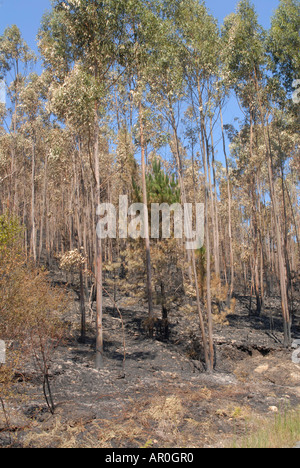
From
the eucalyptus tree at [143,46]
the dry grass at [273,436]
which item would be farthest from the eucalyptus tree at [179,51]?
the dry grass at [273,436]

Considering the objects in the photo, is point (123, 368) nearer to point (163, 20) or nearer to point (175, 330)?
point (175, 330)

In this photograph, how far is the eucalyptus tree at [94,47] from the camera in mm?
14359

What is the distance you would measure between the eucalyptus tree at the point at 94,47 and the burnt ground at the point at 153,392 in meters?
1.91

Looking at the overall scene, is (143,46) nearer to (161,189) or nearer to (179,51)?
(179,51)

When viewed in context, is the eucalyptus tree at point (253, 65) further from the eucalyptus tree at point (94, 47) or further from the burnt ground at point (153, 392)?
the eucalyptus tree at point (94, 47)

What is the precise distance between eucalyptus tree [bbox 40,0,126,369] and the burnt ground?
6.27ft

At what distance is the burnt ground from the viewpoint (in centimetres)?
822

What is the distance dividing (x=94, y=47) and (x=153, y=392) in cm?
1222

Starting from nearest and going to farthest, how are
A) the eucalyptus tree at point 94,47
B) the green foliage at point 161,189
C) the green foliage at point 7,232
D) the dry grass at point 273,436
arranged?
1. the dry grass at point 273,436
2. the green foliage at point 7,232
3. the eucalyptus tree at point 94,47
4. the green foliage at point 161,189

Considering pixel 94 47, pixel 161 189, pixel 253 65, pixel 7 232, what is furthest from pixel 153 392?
pixel 253 65

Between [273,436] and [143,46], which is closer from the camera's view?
[273,436]

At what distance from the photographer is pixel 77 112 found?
45.7 feet

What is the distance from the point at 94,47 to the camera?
1529 cm

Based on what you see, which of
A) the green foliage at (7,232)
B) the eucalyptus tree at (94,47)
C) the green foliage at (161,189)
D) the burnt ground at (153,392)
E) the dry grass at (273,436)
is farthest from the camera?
the green foliage at (161,189)
